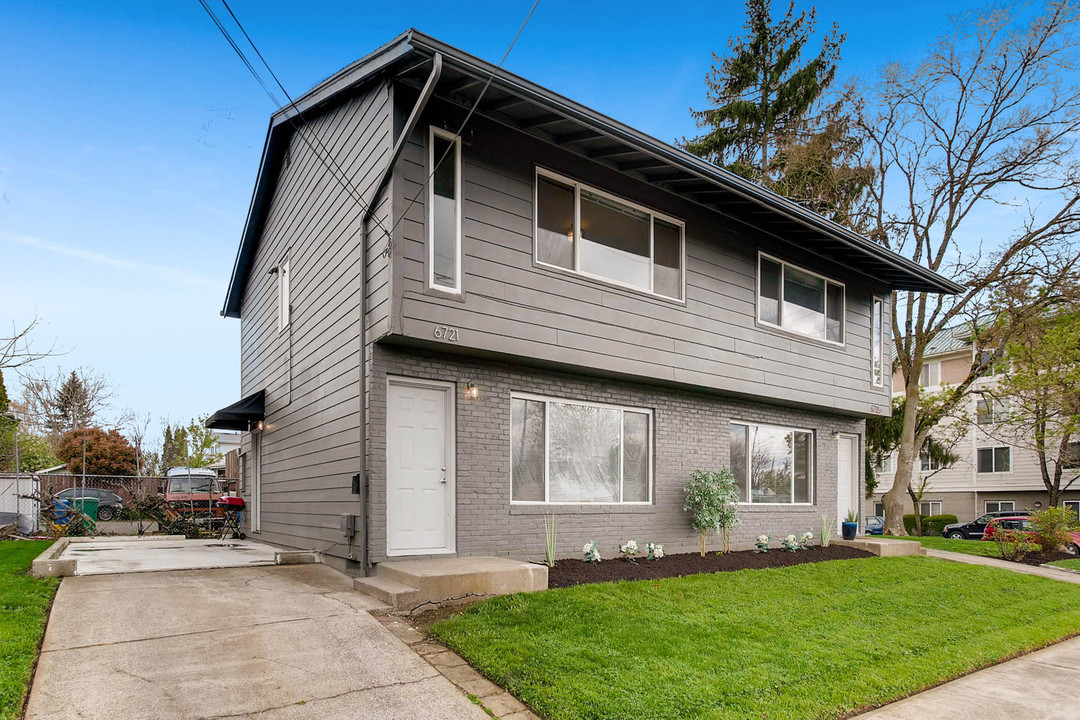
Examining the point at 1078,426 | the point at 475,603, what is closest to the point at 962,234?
the point at 1078,426

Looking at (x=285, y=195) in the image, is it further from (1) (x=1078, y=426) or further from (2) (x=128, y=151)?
(1) (x=1078, y=426)

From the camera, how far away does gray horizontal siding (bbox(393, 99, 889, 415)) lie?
25.0 feet

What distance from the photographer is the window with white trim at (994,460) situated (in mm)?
33250

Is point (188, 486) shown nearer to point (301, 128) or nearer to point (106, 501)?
point (106, 501)

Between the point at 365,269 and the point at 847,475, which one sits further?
the point at 847,475

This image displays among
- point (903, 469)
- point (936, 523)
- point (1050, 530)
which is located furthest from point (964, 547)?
point (936, 523)

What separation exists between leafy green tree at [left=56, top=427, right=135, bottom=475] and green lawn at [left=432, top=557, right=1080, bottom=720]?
2944cm

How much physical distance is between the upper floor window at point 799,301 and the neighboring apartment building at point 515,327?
50 millimetres

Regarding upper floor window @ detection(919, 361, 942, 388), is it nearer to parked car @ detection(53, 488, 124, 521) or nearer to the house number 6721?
the house number 6721

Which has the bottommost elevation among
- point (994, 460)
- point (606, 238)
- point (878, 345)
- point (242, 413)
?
point (994, 460)

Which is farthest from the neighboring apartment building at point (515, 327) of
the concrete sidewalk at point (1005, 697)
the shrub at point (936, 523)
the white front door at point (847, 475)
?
the shrub at point (936, 523)

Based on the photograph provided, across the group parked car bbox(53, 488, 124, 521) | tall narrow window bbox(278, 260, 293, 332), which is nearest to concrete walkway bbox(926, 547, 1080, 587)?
tall narrow window bbox(278, 260, 293, 332)

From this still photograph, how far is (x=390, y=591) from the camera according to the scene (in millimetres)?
6305

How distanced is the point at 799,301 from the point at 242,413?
31.7ft
